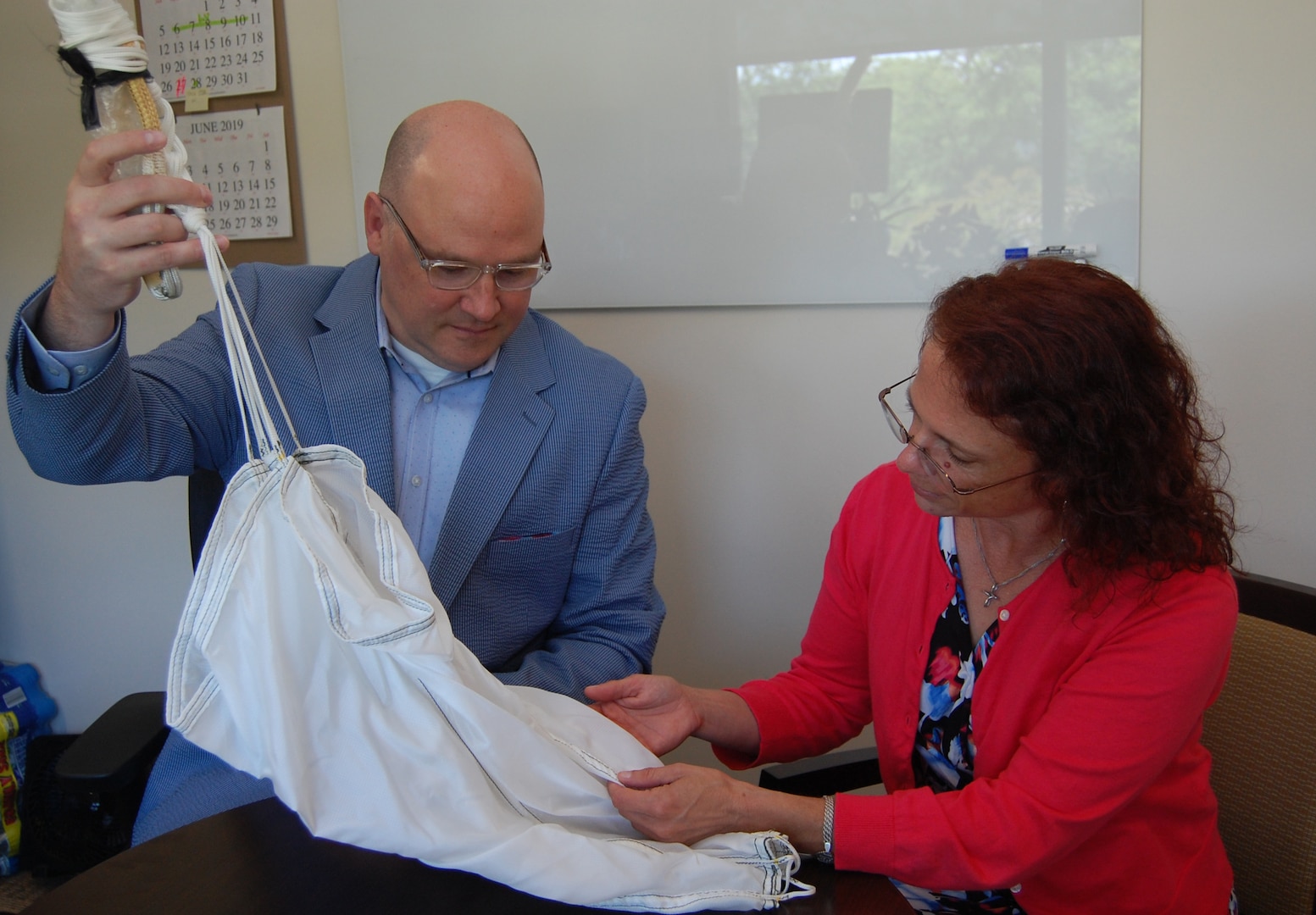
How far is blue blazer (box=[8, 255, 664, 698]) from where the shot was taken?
149cm

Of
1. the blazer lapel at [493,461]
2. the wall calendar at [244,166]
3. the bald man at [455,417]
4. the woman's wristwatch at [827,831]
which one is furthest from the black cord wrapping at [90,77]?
the wall calendar at [244,166]

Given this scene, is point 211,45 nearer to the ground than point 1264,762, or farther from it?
farther from it

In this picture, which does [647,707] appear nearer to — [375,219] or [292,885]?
[292,885]

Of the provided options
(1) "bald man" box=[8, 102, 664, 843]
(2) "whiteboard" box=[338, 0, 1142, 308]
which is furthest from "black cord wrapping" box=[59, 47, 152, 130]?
(2) "whiteboard" box=[338, 0, 1142, 308]

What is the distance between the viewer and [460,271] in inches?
55.9

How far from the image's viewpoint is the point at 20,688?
8.96ft

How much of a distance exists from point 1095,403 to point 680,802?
0.65m

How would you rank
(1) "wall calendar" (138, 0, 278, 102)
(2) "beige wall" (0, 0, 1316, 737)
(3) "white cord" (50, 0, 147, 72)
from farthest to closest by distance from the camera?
(1) "wall calendar" (138, 0, 278, 102) → (2) "beige wall" (0, 0, 1316, 737) → (3) "white cord" (50, 0, 147, 72)

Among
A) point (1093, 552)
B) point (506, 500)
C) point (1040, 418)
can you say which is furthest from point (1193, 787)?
point (506, 500)

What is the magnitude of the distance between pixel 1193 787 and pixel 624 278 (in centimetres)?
144

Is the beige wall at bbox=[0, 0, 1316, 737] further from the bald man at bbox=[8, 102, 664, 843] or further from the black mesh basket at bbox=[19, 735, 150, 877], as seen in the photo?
the bald man at bbox=[8, 102, 664, 843]

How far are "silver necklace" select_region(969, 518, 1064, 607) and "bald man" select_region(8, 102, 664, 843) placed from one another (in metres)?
0.55

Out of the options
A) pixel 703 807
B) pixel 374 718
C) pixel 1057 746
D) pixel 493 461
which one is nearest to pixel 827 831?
pixel 703 807

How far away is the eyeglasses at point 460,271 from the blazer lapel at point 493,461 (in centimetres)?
19
